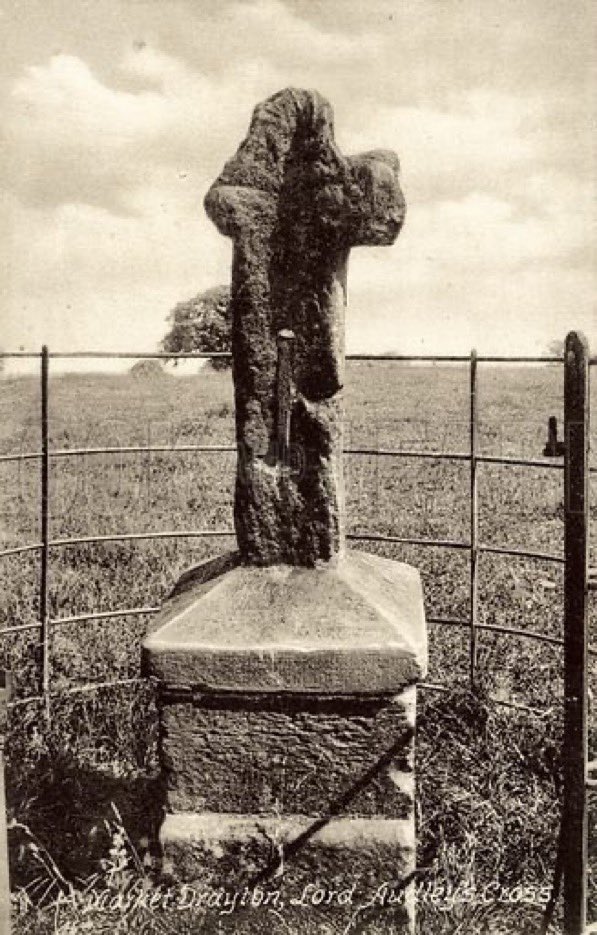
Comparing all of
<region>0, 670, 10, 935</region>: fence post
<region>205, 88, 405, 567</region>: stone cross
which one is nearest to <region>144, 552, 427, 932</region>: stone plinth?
<region>205, 88, 405, 567</region>: stone cross

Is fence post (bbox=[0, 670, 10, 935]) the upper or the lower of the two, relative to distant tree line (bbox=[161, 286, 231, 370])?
lower

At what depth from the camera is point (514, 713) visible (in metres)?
4.98

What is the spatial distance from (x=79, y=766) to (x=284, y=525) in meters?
1.86

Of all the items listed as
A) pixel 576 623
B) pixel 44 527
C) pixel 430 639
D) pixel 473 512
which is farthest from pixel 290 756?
pixel 430 639

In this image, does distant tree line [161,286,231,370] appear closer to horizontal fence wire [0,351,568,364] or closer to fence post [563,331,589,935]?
horizontal fence wire [0,351,568,364]

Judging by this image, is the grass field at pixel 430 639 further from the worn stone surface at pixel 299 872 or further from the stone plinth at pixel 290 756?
the stone plinth at pixel 290 756

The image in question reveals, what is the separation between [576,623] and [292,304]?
4.48 feet

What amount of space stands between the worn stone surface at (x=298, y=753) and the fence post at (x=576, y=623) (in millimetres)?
606

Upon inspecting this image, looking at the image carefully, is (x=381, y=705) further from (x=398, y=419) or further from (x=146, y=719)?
(x=398, y=419)

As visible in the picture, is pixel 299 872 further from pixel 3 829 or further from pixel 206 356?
pixel 206 356

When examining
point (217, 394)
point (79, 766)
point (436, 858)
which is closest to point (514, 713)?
point (436, 858)

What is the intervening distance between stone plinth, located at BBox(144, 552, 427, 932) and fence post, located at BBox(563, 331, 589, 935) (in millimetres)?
549

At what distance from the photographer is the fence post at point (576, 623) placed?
2564mm

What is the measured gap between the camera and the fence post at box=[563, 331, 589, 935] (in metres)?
2.56
